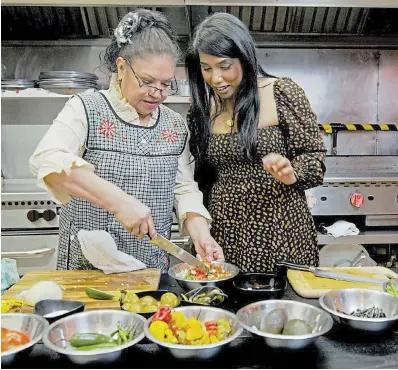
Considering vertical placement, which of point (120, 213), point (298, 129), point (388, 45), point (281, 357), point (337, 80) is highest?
point (388, 45)

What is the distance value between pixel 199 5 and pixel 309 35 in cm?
107

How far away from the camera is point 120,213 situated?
153 centimetres

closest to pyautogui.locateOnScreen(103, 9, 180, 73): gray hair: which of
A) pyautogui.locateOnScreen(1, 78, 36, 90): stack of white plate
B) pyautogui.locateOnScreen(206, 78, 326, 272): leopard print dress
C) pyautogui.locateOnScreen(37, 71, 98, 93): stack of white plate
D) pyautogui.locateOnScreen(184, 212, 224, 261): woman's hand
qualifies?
pyautogui.locateOnScreen(206, 78, 326, 272): leopard print dress

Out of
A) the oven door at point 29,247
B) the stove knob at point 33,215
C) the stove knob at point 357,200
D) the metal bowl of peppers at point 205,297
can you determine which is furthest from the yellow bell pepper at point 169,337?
the stove knob at point 357,200

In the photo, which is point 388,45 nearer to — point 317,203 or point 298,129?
point 317,203

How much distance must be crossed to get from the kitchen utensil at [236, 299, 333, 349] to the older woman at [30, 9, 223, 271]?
0.44 meters

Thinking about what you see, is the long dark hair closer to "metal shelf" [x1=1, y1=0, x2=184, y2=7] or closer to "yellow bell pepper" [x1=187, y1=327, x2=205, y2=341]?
"yellow bell pepper" [x1=187, y1=327, x2=205, y2=341]

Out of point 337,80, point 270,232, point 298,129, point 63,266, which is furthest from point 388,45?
point 63,266

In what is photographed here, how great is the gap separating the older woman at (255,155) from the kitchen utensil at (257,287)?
449 mm

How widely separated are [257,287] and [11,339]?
768 mm

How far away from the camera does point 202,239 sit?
1943 millimetres

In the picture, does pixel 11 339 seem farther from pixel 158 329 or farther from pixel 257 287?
pixel 257 287

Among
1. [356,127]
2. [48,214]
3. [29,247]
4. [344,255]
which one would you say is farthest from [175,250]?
[356,127]

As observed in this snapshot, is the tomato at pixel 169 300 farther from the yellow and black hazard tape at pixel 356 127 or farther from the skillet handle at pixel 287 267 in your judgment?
the yellow and black hazard tape at pixel 356 127
